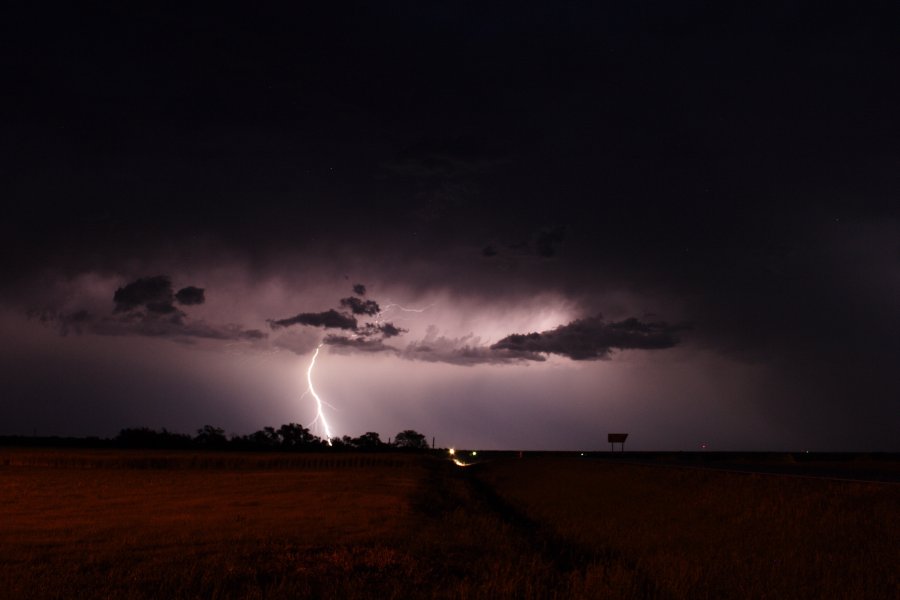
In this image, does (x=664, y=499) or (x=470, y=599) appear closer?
(x=470, y=599)

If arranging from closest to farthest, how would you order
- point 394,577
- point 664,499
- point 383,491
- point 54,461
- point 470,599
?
point 470,599 < point 394,577 < point 664,499 < point 383,491 < point 54,461

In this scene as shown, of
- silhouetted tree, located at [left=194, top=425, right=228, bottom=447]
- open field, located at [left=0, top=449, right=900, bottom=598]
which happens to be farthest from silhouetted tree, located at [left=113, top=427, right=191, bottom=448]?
open field, located at [left=0, top=449, right=900, bottom=598]

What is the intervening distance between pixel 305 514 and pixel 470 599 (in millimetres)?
14148

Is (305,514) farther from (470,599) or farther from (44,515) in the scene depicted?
(470,599)

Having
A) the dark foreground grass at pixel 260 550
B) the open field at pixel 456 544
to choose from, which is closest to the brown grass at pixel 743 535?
the open field at pixel 456 544

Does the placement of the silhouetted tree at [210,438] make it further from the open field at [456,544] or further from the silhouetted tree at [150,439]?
the open field at [456,544]

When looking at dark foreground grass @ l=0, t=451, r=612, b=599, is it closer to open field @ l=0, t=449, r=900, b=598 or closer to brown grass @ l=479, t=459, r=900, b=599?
open field @ l=0, t=449, r=900, b=598

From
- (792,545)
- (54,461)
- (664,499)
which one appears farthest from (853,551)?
(54,461)

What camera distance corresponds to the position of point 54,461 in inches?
3130

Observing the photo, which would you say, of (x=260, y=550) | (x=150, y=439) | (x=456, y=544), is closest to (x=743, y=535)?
(x=456, y=544)

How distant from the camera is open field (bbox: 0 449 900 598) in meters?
16.6

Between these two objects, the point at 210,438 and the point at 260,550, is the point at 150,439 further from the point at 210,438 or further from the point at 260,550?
the point at 260,550

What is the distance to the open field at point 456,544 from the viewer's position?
16609mm

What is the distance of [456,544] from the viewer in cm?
2325
